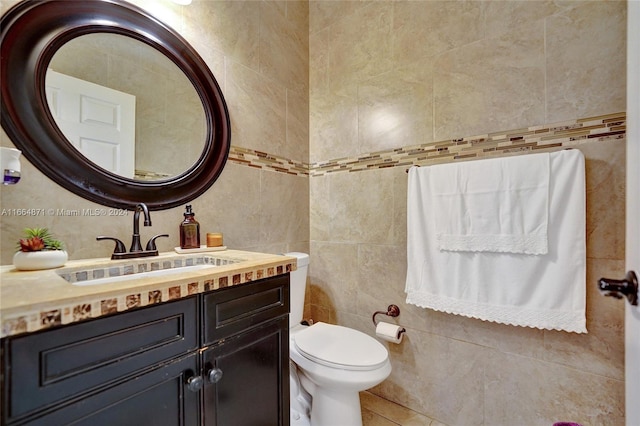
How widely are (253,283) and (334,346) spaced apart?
709 millimetres

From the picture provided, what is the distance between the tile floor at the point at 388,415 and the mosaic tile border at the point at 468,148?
1404mm

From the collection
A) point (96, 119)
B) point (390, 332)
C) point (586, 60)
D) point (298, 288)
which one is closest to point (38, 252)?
point (96, 119)

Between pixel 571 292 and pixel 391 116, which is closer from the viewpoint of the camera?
pixel 571 292

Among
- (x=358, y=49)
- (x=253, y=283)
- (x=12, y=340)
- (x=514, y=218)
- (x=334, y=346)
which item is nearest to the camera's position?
(x=12, y=340)

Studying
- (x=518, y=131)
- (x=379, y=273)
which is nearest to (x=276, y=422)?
A: (x=379, y=273)

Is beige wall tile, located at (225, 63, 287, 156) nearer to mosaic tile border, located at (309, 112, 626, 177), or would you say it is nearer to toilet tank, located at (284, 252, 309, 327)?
mosaic tile border, located at (309, 112, 626, 177)

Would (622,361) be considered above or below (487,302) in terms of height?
below

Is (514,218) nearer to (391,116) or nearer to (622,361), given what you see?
(622,361)

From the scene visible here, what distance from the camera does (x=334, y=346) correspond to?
140 cm

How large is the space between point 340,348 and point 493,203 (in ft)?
3.30

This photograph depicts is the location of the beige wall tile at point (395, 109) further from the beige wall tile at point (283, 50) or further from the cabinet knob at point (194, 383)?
the cabinet knob at point (194, 383)

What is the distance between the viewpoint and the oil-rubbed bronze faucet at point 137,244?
105 cm

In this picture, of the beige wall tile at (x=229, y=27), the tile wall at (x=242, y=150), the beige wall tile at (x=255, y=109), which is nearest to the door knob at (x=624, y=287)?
the tile wall at (x=242, y=150)

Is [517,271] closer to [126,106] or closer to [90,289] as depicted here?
[90,289]
